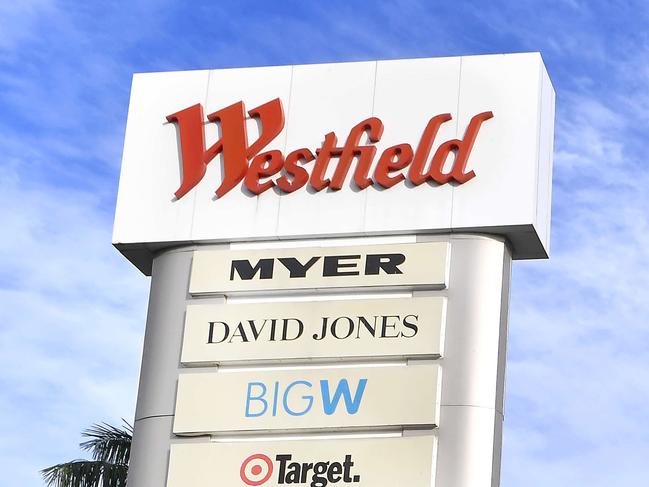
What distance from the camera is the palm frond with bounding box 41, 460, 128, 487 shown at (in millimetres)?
27281

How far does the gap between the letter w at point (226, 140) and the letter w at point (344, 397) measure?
3340 mm

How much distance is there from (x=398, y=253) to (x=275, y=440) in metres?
2.83

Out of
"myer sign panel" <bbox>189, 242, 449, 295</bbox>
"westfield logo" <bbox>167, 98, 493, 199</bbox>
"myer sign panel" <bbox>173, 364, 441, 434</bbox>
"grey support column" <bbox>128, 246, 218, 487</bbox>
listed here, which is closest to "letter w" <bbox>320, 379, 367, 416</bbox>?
"myer sign panel" <bbox>173, 364, 441, 434</bbox>

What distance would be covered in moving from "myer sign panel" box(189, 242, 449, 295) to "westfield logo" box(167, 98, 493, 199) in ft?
3.06

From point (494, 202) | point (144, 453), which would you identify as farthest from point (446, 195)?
point (144, 453)

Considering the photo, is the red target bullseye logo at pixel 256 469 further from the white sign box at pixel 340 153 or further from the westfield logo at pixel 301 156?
the westfield logo at pixel 301 156

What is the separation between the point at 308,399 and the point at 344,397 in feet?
1.53

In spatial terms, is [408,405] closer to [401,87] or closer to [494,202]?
[494,202]

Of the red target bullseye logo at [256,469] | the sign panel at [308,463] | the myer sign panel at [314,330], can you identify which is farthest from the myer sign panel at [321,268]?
the red target bullseye logo at [256,469]

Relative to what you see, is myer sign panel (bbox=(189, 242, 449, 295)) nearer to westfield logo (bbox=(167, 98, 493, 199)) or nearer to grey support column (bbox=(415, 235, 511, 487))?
grey support column (bbox=(415, 235, 511, 487))

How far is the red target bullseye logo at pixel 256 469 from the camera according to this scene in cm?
2056

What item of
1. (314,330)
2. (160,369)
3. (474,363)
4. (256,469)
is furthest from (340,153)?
(256,469)

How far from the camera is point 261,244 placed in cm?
2209

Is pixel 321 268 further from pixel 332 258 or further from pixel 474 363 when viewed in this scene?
pixel 474 363
